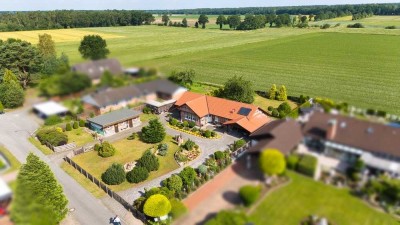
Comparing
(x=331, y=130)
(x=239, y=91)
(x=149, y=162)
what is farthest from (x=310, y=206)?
(x=239, y=91)

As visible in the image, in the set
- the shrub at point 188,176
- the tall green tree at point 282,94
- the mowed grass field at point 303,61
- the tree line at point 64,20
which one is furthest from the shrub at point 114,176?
the tree line at point 64,20

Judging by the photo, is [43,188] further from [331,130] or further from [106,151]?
[331,130]

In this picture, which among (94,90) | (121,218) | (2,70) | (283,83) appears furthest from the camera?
(283,83)

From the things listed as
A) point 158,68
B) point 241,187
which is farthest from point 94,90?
point 241,187

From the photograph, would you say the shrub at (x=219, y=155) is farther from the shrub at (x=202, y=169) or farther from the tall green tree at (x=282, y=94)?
the tall green tree at (x=282, y=94)

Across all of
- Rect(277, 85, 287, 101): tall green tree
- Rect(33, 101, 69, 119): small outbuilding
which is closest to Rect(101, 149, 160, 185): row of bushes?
Rect(33, 101, 69, 119): small outbuilding

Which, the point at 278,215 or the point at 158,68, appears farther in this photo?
the point at 158,68

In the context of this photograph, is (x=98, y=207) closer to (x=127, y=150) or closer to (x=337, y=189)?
(x=127, y=150)
